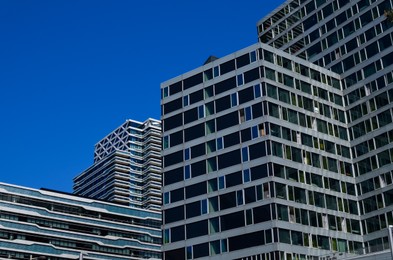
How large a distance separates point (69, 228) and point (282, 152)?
100300mm

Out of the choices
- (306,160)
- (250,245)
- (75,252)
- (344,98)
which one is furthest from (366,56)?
(75,252)

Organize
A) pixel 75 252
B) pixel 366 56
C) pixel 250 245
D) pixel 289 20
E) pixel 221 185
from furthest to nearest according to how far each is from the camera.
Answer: pixel 75 252 → pixel 289 20 → pixel 366 56 → pixel 221 185 → pixel 250 245

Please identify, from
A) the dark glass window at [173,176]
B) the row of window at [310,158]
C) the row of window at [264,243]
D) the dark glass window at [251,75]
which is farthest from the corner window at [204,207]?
the dark glass window at [251,75]

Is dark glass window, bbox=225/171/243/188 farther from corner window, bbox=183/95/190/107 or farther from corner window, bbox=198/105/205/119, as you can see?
corner window, bbox=183/95/190/107

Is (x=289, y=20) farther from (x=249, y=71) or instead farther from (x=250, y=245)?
(x=250, y=245)

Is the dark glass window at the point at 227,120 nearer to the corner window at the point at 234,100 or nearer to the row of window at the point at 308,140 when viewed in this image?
the corner window at the point at 234,100

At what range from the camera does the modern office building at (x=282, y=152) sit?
8462 cm

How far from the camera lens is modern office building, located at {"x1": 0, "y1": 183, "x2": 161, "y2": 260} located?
160 m

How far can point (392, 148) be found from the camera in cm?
9469

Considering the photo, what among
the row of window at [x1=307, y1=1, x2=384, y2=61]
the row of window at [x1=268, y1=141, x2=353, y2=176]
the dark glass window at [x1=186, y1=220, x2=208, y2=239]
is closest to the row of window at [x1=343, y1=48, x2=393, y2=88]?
the row of window at [x1=307, y1=1, x2=384, y2=61]

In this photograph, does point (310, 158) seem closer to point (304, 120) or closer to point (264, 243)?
point (304, 120)

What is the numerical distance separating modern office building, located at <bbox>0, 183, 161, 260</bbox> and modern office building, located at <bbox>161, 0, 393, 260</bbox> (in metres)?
78.0

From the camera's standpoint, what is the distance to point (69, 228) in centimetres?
17312

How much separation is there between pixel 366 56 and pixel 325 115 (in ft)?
43.6
